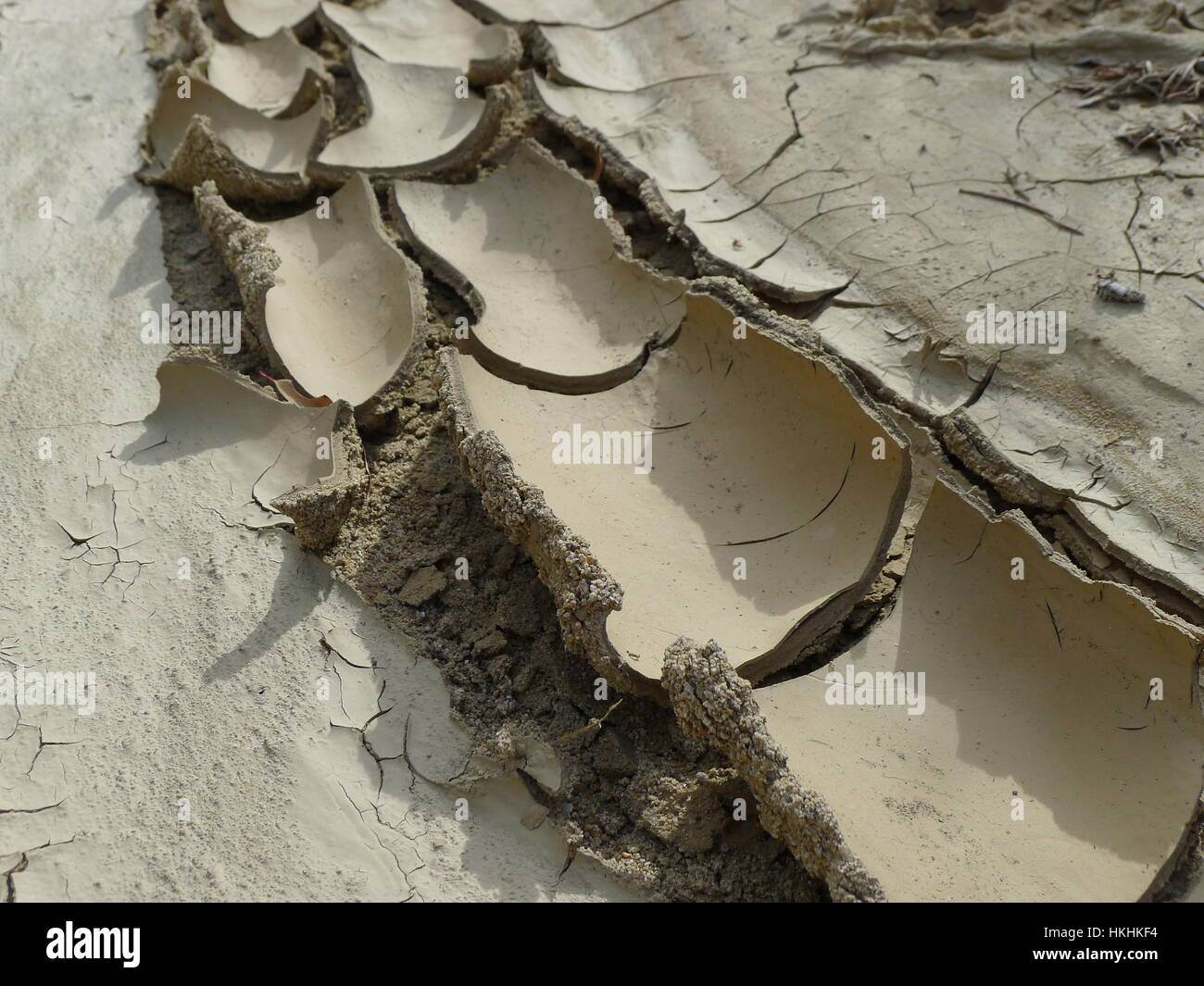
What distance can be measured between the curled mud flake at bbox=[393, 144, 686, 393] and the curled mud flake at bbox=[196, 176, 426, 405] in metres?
0.12

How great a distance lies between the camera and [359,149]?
124 inches

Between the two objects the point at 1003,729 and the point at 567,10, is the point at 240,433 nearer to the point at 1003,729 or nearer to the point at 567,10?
the point at 1003,729

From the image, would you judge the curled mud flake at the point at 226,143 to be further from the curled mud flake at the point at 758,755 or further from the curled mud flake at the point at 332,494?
the curled mud flake at the point at 758,755

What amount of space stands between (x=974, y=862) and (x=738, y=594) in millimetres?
647

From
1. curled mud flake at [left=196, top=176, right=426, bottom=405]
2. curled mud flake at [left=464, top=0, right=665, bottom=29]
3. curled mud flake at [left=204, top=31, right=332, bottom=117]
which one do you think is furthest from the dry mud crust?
curled mud flake at [left=204, top=31, right=332, bottom=117]

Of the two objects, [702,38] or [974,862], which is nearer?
[974,862]

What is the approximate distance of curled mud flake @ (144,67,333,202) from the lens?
119 inches

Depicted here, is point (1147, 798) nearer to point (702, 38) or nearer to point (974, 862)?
point (974, 862)

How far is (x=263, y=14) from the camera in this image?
12.0ft

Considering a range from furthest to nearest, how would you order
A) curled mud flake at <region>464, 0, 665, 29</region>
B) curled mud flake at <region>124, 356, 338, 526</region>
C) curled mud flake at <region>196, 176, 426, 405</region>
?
1. curled mud flake at <region>464, 0, 665, 29</region>
2. curled mud flake at <region>196, 176, 426, 405</region>
3. curled mud flake at <region>124, 356, 338, 526</region>

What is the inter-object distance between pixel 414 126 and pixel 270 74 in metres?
0.55

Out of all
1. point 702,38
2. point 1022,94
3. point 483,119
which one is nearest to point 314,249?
point 483,119

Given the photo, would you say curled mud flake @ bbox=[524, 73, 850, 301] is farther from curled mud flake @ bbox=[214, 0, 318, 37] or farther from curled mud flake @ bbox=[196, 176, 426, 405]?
curled mud flake @ bbox=[214, 0, 318, 37]

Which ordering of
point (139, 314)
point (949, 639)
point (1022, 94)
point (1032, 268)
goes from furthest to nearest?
point (1022, 94)
point (139, 314)
point (1032, 268)
point (949, 639)
